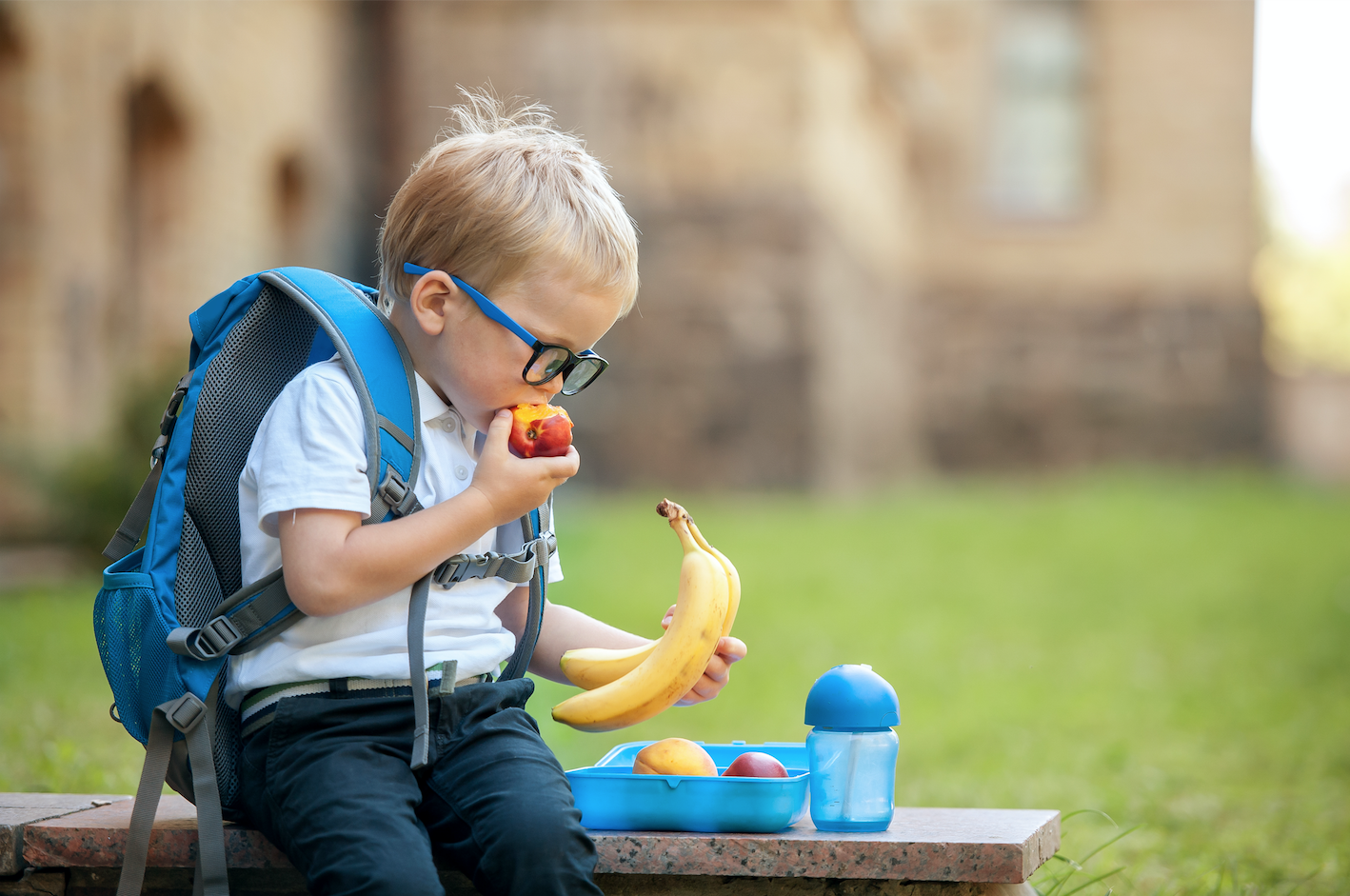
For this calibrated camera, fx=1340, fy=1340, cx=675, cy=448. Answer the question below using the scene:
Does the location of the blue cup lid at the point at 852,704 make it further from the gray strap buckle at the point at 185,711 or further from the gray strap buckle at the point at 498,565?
the gray strap buckle at the point at 185,711

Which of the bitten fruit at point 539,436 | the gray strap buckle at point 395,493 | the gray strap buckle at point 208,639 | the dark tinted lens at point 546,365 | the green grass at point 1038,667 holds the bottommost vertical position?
the green grass at point 1038,667

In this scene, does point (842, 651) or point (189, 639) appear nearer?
point (189, 639)

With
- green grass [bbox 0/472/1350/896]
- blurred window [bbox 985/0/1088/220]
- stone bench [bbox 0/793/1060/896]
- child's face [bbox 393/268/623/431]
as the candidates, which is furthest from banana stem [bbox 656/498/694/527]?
blurred window [bbox 985/0/1088/220]

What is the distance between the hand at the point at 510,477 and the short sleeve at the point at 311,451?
0.16 m

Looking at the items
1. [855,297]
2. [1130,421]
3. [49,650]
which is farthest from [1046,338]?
[49,650]

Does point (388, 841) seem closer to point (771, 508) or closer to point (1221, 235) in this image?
point (771, 508)

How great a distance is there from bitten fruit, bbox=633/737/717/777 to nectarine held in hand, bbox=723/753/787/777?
0.03 m

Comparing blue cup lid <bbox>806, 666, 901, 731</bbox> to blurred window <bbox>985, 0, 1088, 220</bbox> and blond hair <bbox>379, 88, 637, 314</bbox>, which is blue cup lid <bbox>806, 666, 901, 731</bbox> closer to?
blond hair <bbox>379, 88, 637, 314</bbox>

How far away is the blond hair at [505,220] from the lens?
1.94 metres

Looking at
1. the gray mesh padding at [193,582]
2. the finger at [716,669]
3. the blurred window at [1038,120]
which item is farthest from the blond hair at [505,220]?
the blurred window at [1038,120]

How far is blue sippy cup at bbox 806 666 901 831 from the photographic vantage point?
1928mm

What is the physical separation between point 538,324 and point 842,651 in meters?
4.31

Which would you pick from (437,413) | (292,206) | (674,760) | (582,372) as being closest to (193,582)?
(437,413)

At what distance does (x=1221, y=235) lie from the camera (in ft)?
64.2
